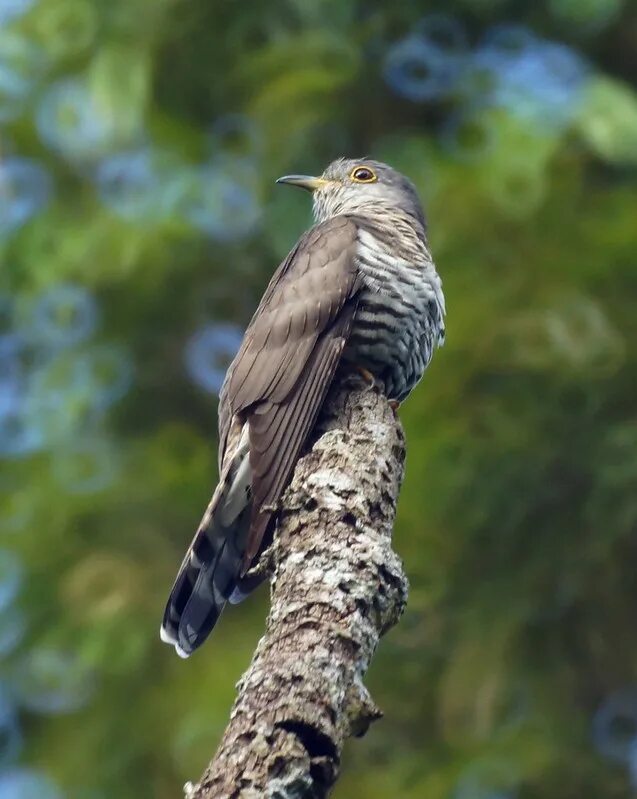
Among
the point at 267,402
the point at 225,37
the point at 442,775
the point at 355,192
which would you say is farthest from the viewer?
the point at 225,37

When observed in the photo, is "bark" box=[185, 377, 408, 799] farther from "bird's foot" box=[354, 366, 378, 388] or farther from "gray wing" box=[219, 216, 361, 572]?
"bird's foot" box=[354, 366, 378, 388]

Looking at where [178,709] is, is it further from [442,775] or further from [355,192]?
[355,192]

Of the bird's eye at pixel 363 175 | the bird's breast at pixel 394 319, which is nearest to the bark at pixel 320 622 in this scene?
the bird's breast at pixel 394 319

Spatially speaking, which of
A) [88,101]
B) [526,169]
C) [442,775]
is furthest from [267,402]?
[88,101]

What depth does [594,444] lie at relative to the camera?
18.5 feet

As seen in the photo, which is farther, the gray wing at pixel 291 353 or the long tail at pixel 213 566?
the long tail at pixel 213 566

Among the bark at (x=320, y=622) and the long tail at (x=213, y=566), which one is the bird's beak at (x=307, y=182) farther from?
the bark at (x=320, y=622)

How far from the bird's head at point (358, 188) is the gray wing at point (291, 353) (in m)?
0.82

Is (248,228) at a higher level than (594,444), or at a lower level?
higher

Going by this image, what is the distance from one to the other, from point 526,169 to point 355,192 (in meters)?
0.76

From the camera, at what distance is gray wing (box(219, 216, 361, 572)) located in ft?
11.5

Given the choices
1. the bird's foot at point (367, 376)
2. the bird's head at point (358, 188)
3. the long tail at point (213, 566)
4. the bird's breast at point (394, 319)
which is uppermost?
the bird's head at point (358, 188)

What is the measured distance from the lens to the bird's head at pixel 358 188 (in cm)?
529

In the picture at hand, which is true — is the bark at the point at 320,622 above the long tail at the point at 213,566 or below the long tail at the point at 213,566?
below
